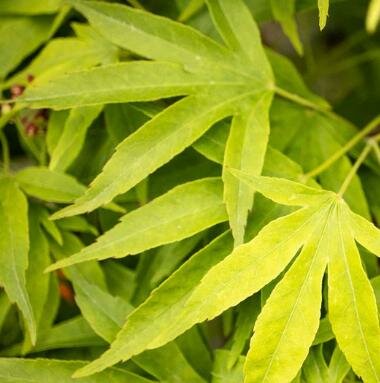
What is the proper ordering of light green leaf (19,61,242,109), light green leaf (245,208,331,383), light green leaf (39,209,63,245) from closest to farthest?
light green leaf (245,208,331,383) → light green leaf (19,61,242,109) → light green leaf (39,209,63,245)

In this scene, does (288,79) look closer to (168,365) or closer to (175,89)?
(175,89)

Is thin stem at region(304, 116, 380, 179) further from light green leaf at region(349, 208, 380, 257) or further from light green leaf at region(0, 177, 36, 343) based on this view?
light green leaf at region(0, 177, 36, 343)

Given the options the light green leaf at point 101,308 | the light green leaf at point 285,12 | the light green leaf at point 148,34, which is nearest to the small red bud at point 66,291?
the light green leaf at point 101,308

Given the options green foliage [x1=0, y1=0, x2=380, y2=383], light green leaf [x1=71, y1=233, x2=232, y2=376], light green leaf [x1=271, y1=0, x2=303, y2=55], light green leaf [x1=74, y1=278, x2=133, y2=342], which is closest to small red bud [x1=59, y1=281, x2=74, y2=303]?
green foliage [x1=0, y1=0, x2=380, y2=383]

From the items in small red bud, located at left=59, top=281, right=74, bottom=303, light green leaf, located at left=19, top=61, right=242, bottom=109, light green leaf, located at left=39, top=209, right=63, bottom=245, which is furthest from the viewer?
small red bud, located at left=59, top=281, right=74, bottom=303

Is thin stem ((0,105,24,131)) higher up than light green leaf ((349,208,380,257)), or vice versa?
thin stem ((0,105,24,131))

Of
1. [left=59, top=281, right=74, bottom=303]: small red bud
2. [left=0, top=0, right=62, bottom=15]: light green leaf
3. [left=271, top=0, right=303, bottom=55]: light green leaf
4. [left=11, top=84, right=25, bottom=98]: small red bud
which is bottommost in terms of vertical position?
[left=59, top=281, right=74, bottom=303]: small red bud

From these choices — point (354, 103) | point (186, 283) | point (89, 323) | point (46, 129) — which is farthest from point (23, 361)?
point (354, 103)

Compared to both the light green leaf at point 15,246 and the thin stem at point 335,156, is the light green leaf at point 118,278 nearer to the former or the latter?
the light green leaf at point 15,246
